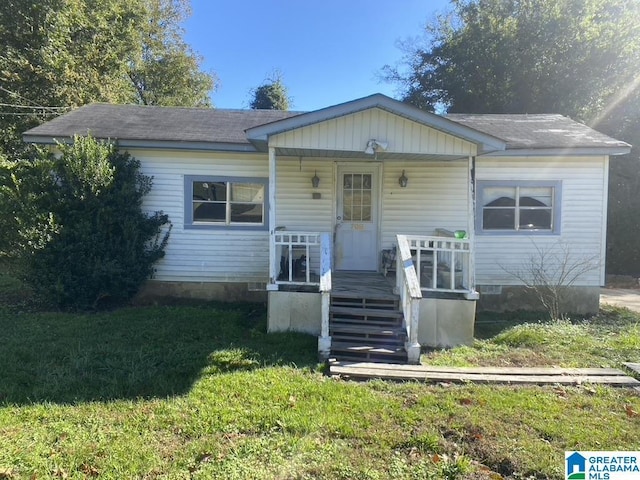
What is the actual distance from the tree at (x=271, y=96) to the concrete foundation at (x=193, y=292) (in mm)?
18168

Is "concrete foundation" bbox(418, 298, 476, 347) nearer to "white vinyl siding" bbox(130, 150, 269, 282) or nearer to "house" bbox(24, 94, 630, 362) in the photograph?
"house" bbox(24, 94, 630, 362)

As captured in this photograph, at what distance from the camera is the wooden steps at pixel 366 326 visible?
211 inches

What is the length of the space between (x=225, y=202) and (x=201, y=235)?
83 centimetres

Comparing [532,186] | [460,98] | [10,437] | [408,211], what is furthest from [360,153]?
[460,98]

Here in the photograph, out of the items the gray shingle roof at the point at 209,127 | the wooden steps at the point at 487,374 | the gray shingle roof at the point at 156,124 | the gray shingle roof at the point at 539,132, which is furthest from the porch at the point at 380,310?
the gray shingle roof at the point at 156,124

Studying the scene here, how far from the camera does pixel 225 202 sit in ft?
26.5

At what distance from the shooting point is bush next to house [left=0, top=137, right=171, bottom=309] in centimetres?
677

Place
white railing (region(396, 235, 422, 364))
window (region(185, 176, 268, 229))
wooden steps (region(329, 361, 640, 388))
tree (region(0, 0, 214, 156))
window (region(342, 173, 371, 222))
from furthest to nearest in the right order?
tree (region(0, 0, 214, 156)) → window (region(342, 173, 371, 222)) → window (region(185, 176, 268, 229)) → white railing (region(396, 235, 422, 364)) → wooden steps (region(329, 361, 640, 388))

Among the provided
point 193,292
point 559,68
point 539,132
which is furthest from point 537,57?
point 193,292

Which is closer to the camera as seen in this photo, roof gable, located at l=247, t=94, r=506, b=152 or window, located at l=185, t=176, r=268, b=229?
roof gable, located at l=247, t=94, r=506, b=152

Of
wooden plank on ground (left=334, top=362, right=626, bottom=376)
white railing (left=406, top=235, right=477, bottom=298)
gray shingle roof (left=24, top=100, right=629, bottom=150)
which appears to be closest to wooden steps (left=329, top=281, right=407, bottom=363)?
wooden plank on ground (left=334, top=362, right=626, bottom=376)

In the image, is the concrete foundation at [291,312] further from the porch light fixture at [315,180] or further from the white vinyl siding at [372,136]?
the porch light fixture at [315,180]

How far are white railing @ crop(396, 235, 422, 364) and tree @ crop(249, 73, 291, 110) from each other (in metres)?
20.0

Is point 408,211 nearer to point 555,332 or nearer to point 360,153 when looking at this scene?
point 360,153
